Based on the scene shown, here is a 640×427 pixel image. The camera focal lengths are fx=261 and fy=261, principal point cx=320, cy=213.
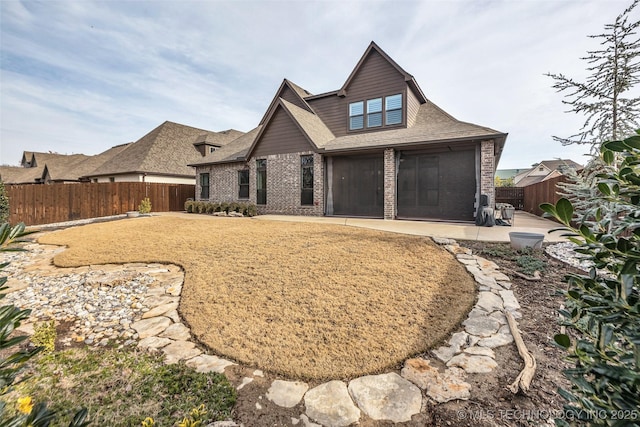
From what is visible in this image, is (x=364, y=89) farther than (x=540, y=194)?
No

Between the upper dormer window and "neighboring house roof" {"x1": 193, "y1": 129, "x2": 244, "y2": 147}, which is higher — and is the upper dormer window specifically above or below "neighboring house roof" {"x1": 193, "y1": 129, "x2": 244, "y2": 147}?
below

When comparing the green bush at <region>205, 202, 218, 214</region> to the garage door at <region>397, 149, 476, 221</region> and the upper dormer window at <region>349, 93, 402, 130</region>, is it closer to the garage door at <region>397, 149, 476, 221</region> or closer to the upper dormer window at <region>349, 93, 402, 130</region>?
the upper dormer window at <region>349, 93, 402, 130</region>

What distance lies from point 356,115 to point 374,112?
38.3 inches

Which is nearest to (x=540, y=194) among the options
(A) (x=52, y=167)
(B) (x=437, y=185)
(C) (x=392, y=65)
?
(B) (x=437, y=185)

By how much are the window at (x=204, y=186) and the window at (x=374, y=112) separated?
10698 millimetres

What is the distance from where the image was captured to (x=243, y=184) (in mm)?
15352

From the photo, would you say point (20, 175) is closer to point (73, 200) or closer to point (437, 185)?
point (73, 200)

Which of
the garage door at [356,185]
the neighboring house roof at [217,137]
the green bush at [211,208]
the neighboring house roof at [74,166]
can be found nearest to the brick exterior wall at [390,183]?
the garage door at [356,185]

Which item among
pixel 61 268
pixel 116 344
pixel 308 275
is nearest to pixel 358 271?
pixel 308 275

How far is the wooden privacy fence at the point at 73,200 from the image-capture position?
1435cm

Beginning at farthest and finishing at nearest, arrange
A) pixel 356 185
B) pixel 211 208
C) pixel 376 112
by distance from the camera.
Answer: pixel 211 208 < pixel 376 112 < pixel 356 185

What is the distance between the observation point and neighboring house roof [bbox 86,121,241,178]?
19.8 metres

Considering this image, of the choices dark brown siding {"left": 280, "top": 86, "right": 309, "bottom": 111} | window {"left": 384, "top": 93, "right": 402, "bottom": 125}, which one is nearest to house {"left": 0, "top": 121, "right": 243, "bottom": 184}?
dark brown siding {"left": 280, "top": 86, "right": 309, "bottom": 111}

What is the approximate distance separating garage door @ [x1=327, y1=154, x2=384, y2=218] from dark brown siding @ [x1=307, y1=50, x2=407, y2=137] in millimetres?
2381
